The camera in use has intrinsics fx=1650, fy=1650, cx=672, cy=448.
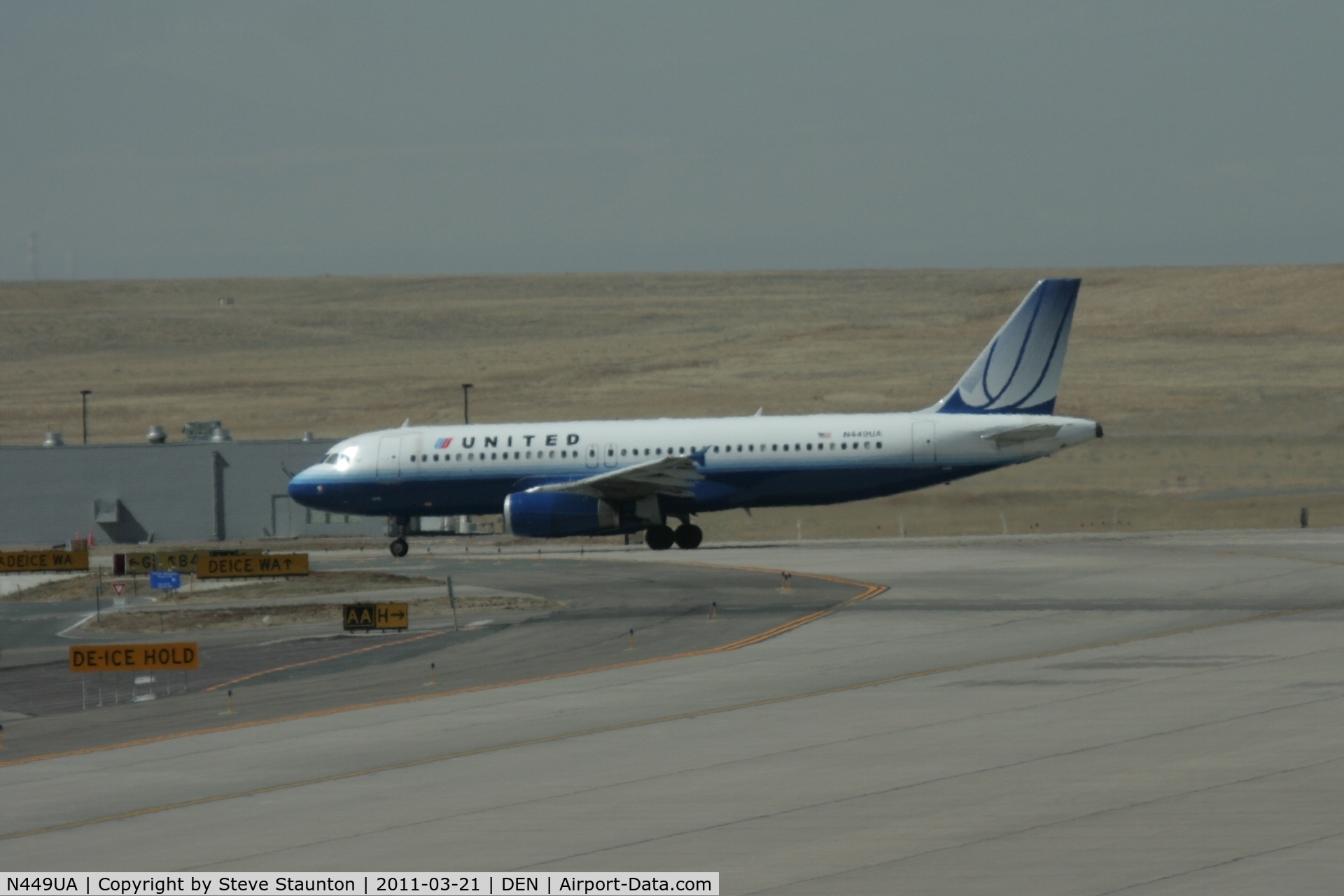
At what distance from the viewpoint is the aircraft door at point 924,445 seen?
1953 inches

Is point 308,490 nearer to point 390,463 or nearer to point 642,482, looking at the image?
point 390,463

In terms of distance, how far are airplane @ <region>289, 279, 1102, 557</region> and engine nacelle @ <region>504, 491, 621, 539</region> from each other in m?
0.04

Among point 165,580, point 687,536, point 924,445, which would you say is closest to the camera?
point 165,580

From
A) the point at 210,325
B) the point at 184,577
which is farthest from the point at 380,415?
the point at 184,577

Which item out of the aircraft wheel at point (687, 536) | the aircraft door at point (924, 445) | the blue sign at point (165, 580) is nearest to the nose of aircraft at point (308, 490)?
the aircraft wheel at point (687, 536)

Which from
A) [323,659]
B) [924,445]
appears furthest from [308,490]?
[323,659]

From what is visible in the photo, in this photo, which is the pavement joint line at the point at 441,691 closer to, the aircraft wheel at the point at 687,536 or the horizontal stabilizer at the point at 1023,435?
the horizontal stabilizer at the point at 1023,435

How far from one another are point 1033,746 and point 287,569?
1211 inches

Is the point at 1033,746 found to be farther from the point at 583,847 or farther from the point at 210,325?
the point at 210,325

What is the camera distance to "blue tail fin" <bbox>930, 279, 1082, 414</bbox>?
50.8 m

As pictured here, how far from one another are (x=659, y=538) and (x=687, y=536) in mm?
919

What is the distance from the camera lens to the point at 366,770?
18.2m

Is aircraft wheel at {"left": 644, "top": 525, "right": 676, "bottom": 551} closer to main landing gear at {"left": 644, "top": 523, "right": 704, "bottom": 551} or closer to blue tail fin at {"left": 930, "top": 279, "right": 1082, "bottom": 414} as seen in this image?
main landing gear at {"left": 644, "top": 523, "right": 704, "bottom": 551}

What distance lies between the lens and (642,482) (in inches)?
1975
